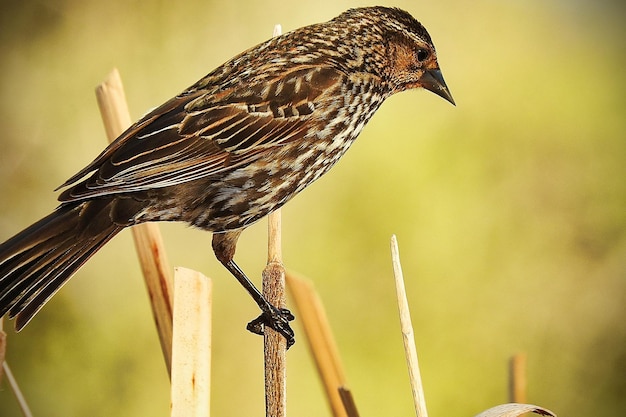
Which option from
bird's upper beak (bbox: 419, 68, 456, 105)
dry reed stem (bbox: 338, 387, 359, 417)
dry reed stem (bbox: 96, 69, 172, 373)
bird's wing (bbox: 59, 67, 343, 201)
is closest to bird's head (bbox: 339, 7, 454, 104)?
bird's upper beak (bbox: 419, 68, 456, 105)

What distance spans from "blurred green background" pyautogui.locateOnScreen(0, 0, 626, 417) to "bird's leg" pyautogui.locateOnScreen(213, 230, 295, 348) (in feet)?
1.35

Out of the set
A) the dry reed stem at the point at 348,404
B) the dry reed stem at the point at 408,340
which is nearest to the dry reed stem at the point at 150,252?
the dry reed stem at the point at 348,404

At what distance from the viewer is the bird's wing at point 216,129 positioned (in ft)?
4.74

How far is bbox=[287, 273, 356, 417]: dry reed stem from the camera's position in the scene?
1557 millimetres

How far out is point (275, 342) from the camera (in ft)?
4.66

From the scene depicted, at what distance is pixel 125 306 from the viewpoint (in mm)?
2184

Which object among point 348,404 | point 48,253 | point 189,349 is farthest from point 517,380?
point 48,253

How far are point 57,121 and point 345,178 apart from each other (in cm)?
76

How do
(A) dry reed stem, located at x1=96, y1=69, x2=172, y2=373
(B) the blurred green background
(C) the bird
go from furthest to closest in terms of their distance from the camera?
(B) the blurred green background
(A) dry reed stem, located at x1=96, y1=69, x2=172, y2=373
(C) the bird

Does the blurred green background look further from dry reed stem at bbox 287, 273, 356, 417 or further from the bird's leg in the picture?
dry reed stem at bbox 287, 273, 356, 417

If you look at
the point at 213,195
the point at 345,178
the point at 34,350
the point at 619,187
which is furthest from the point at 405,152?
the point at 34,350

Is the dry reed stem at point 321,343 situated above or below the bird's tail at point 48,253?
below

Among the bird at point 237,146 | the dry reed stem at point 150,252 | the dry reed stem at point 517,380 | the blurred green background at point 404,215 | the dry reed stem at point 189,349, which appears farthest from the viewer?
the blurred green background at point 404,215

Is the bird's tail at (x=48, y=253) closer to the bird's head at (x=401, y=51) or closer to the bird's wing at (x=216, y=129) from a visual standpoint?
the bird's wing at (x=216, y=129)
